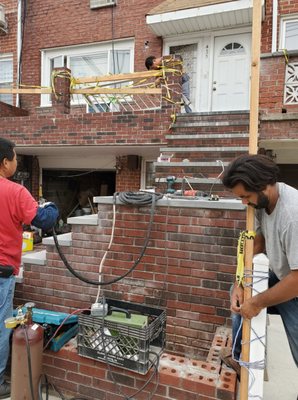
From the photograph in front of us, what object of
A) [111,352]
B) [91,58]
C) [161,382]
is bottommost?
[161,382]

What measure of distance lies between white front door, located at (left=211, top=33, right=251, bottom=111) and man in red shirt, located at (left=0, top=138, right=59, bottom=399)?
5.98m

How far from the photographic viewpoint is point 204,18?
21.6 ft

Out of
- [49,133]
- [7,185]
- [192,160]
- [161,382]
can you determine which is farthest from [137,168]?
[161,382]

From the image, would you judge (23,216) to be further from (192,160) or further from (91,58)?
(91,58)

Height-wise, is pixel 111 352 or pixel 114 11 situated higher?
pixel 114 11

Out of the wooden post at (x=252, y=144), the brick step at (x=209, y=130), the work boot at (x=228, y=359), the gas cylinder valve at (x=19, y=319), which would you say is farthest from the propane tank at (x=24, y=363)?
the brick step at (x=209, y=130)

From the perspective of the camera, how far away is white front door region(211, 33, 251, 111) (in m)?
7.00

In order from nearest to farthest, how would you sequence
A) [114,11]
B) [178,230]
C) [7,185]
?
[7,185]
[178,230]
[114,11]

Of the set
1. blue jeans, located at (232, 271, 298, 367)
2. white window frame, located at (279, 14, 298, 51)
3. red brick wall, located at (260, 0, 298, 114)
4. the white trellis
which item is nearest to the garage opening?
red brick wall, located at (260, 0, 298, 114)

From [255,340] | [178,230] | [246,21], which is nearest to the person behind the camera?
[255,340]

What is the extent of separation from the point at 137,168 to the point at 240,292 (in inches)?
213

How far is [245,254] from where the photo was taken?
1.81 m

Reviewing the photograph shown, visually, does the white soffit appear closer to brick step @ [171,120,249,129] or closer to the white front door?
the white front door

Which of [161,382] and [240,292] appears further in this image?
[161,382]
